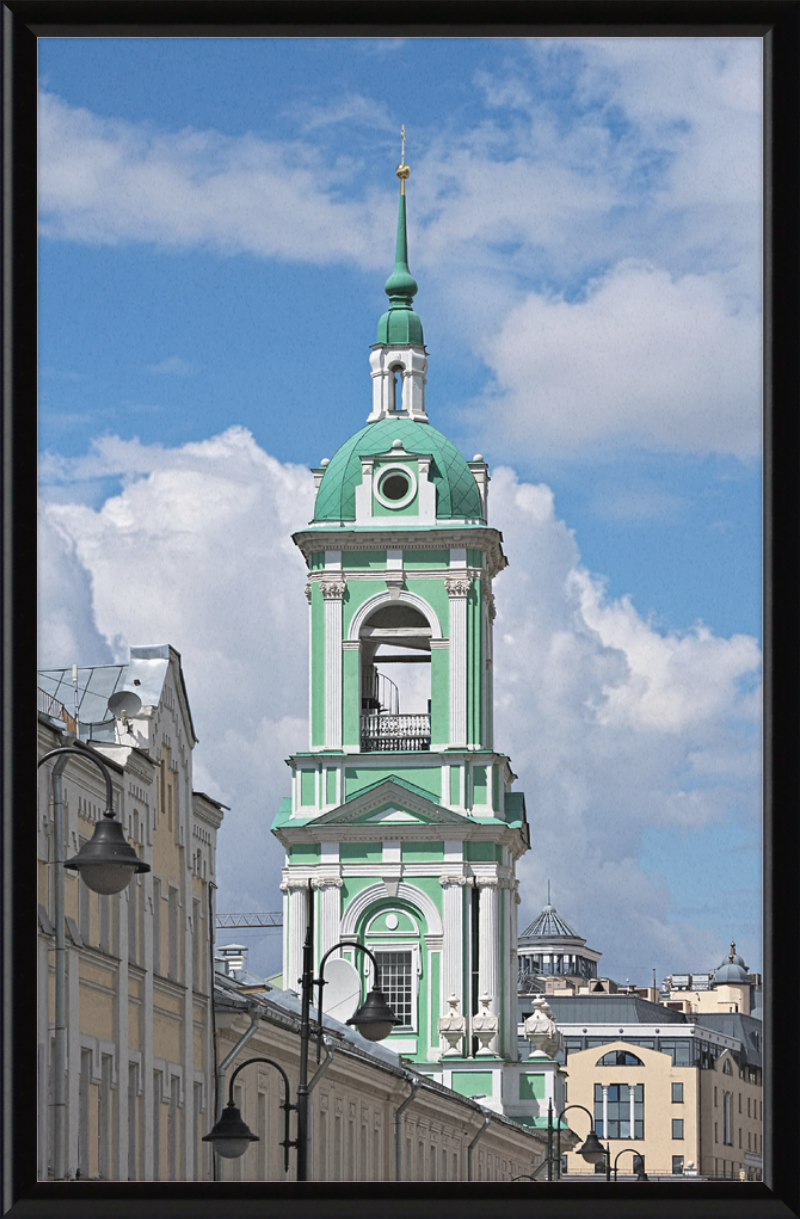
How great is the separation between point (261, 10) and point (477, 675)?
2904 inches

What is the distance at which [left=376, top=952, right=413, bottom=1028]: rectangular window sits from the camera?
80312 mm

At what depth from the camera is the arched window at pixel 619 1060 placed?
134 m

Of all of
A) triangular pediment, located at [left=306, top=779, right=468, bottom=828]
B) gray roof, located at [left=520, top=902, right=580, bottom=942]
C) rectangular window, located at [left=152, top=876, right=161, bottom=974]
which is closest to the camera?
rectangular window, located at [left=152, top=876, right=161, bottom=974]

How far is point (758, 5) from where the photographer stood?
8977mm

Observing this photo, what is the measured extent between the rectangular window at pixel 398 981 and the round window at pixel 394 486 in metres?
15.1

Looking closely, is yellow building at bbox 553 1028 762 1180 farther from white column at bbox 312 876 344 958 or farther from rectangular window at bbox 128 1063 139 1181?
rectangular window at bbox 128 1063 139 1181

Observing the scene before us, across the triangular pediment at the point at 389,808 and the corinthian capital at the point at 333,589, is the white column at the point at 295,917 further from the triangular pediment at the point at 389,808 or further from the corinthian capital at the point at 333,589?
the corinthian capital at the point at 333,589

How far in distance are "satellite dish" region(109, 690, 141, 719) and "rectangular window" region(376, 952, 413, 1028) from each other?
50043 mm

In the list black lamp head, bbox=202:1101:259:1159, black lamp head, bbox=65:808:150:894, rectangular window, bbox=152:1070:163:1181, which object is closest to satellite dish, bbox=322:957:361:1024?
rectangular window, bbox=152:1070:163:1181

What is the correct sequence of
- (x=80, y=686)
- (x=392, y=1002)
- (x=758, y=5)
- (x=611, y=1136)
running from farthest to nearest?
(x=611, y=1136) < (x=392, y=1002) < (x=80, y=686) < (x=758, y=5)

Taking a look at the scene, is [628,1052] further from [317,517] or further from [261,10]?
[261,10]

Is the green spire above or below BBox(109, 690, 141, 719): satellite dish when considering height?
above
